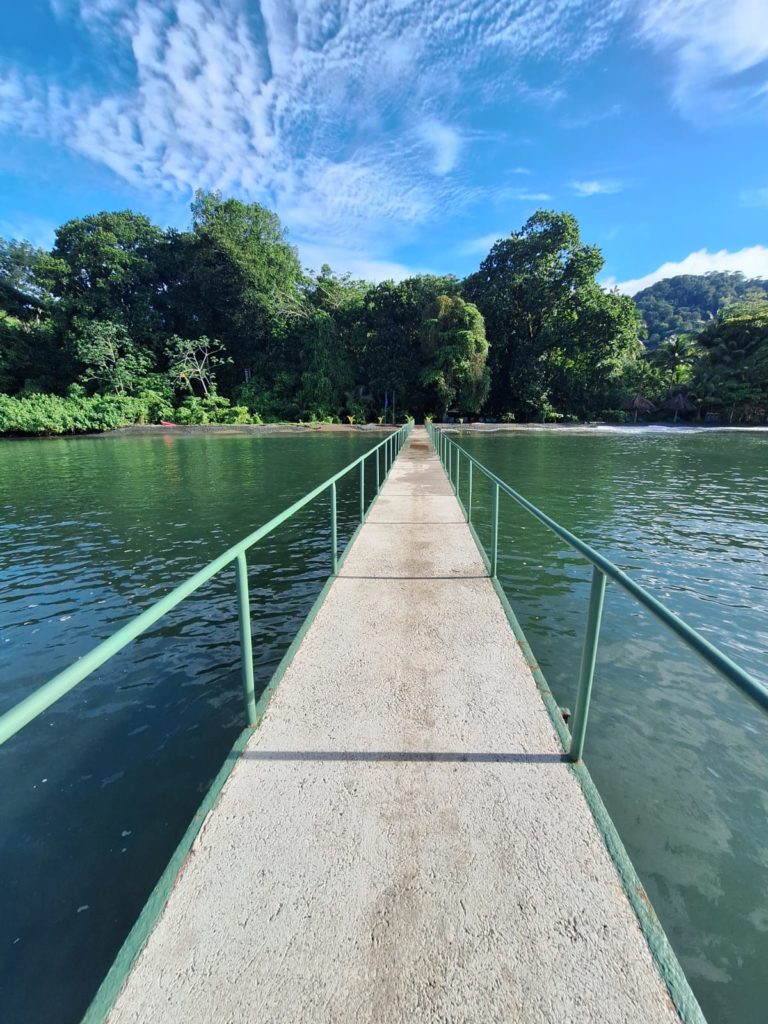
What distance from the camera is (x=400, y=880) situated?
1.61m

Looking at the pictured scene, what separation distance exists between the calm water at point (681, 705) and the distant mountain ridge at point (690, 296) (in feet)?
390

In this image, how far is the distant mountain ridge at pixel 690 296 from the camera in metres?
115

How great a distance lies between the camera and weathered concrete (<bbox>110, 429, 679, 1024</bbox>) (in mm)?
1276

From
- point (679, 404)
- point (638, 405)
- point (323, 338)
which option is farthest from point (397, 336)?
point (679, 404)

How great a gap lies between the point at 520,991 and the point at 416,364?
4069 cm

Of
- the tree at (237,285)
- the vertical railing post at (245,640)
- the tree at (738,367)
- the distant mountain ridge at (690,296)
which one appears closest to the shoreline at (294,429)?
the tree at (738,367)

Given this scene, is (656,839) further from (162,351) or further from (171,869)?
(162,351)

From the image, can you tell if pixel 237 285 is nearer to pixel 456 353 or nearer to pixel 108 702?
pixel 456 353

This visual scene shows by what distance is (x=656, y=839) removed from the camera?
2.62 m

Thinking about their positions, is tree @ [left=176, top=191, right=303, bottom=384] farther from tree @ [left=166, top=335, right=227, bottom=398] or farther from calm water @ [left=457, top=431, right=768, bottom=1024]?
calm water @ [left=457, top=431, right=768, bottom=1024]

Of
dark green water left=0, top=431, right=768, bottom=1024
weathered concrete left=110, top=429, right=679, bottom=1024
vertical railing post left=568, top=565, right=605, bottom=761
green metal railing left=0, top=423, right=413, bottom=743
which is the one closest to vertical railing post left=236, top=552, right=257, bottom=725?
green metal railing left=0, top=423, right=413, bottom=743

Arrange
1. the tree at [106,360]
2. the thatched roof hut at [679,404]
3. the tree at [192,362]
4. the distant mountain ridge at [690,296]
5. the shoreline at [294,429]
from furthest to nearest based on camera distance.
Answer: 1. the distant mountain ridge at [690,296]
2. the thatched roof hut at [679,404]
3. the tree at [192,362]
4. the tree at [106,360]
5. the shoreline at [294,429]

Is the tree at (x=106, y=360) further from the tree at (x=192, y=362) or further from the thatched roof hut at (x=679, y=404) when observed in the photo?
the thatched roof hut at (x=679, y=404)

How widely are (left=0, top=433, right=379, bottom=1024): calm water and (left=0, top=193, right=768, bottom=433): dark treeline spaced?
29.7m
